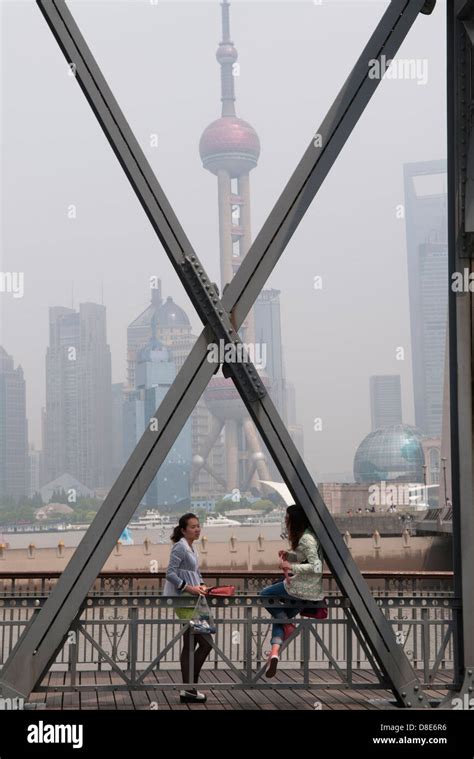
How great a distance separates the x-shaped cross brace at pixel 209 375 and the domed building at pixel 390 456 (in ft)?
525

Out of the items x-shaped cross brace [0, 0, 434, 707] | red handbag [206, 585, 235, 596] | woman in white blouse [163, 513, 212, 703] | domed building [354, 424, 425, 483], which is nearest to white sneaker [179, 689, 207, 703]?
woman in white blouse [163, 513, 212, 703]

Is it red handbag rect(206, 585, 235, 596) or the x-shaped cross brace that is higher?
the x-shaped cross brace

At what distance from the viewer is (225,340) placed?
9.91 metres

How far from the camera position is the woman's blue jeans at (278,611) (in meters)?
10.1

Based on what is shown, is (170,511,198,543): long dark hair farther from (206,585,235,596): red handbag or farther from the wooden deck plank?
the wooden deck plank

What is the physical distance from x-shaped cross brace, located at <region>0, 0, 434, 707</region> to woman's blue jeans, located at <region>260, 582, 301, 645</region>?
23.7 inches

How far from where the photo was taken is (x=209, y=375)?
32.2 feet

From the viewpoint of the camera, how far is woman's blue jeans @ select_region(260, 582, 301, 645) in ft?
33.0

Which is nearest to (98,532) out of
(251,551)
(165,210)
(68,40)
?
(165,210)

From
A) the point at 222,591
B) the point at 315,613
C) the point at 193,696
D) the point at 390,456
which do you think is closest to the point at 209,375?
the point at 222,591

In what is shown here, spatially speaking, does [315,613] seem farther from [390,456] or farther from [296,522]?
[390,456]

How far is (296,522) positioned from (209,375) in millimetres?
1697
